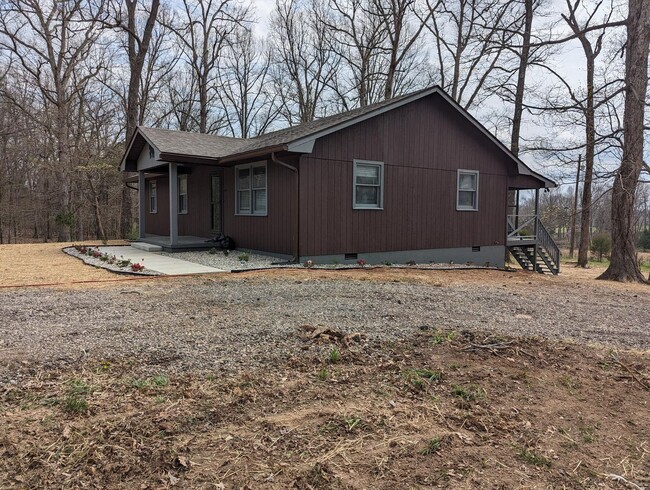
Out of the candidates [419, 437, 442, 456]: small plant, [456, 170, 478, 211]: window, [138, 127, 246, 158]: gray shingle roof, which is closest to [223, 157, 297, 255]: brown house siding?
[138, 127, 246, 158]: gray shingle roof

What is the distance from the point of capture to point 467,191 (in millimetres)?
13281

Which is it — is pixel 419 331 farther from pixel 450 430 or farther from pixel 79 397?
pixel 79 397

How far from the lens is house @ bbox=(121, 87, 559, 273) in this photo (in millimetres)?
10430

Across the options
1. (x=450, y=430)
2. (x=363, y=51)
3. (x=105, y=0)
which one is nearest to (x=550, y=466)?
(x=450, y=430)

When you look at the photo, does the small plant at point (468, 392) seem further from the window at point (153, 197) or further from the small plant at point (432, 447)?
the window at point (153, 197)

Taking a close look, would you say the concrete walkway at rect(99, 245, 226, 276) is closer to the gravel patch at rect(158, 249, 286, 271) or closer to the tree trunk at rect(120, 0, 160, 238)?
the gravel patch at rect(158, 249, 286, 271)

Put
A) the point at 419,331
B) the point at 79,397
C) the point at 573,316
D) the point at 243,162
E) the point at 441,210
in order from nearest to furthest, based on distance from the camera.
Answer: the point at 79,397, the point at 419,331, the point at 573,316, the point at 243,162, the point at 441,210

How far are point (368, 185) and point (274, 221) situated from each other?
Result: 2.50 meters

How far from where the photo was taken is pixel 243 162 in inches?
466

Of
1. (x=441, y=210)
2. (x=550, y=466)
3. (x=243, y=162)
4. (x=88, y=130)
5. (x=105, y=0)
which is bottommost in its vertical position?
(x=550, y=466)

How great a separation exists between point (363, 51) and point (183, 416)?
80.3 ft

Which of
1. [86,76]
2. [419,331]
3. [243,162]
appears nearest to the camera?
[419,331]

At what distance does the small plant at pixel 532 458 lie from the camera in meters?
2.27

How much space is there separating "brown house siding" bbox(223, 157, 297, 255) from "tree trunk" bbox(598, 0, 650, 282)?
7931mm
